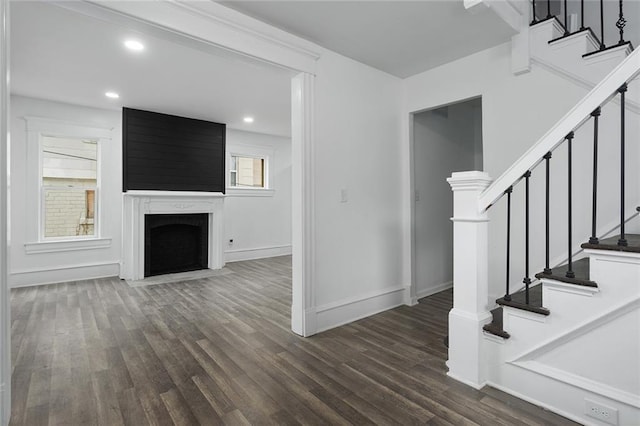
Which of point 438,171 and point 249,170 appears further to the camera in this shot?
point 249,170

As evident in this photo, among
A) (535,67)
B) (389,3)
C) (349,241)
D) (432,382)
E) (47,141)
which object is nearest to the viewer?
(432,382)

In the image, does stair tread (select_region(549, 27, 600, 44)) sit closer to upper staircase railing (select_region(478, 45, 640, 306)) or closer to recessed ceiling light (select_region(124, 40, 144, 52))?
upper staircase railing (select_region(478, 45, 640, 306))

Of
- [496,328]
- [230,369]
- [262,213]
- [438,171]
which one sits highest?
[438,171]

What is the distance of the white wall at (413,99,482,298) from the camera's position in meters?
3.96

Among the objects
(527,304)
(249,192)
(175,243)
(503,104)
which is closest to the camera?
(527,304)

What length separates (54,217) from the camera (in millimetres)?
4949

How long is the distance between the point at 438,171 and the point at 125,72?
12.8 ft

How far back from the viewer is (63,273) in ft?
16.0

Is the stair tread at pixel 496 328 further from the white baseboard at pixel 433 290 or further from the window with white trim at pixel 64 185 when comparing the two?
the window with white trim at pixel 64 185

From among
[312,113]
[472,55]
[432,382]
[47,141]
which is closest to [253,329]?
[432,382]

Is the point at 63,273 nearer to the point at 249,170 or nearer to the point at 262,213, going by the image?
the point at 262,213

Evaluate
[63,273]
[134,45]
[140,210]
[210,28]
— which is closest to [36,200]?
[63,273]

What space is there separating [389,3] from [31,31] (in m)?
3.01

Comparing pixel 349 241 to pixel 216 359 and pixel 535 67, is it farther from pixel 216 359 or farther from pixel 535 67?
pixel 535 67
